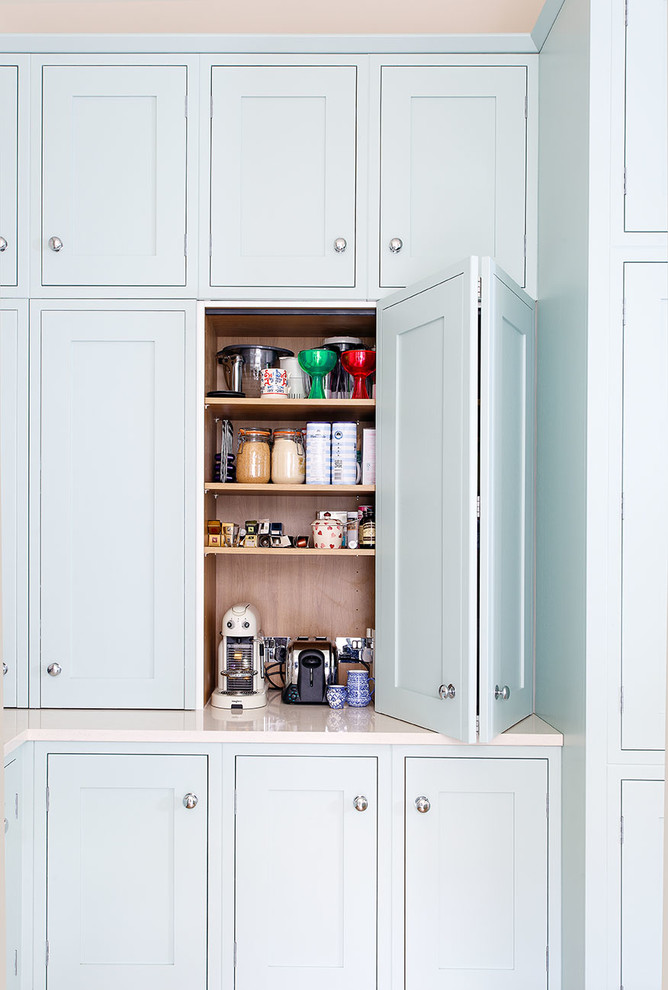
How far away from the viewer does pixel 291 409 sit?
6.98 feet

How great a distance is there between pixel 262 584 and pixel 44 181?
1278 mm

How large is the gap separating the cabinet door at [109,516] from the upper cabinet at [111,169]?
0.43 ft

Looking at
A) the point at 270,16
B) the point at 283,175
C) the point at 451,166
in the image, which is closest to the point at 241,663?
the point at 283,175

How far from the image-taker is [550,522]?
186 centimetres

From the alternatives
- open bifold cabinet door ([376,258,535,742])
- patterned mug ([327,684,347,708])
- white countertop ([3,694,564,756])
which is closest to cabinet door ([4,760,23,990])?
white countertop ([3,694,564,756])

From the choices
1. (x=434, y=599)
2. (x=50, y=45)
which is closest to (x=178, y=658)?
(x=434, y=599)

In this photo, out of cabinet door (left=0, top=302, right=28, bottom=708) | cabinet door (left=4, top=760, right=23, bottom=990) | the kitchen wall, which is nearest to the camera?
cabinet door (left=4, top=760, right=23, bottom=990)

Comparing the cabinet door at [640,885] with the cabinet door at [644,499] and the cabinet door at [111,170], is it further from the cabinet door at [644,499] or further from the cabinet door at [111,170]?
the cabinet door at [111,170]

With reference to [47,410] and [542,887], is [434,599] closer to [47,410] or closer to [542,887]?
[542,887]

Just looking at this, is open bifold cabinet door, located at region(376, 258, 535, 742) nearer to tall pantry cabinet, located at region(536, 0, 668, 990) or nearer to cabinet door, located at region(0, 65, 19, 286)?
tall pantry cabinet, located at region(536, 0, 668, 990)

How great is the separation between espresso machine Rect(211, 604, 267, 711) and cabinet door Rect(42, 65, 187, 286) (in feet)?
3.08

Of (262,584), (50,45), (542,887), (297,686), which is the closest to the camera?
(542,887)

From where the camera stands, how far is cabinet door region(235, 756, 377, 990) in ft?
5.88

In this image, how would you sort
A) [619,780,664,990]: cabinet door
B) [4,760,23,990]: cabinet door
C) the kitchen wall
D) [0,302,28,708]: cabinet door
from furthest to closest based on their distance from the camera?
the kitchen wall, [0,302,28,708]: cabinet door, [4,760,23,990]: cabinet door, [619,780,664,990]: cabinet door
